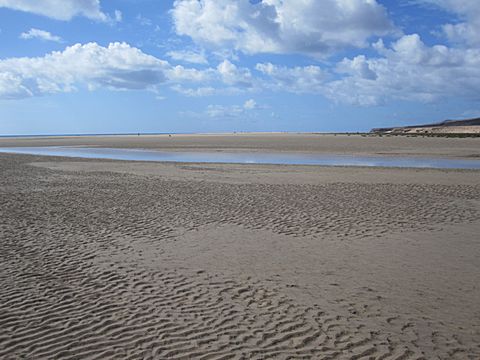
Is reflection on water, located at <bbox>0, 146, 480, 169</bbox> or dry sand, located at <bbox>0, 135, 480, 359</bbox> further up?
reflection on water, located at <bbox>0, 146, 480, 169</bbox>

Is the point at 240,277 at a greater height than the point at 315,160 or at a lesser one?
lesser

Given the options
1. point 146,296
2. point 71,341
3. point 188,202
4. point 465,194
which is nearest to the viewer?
point 71,341

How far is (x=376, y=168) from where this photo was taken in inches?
1091

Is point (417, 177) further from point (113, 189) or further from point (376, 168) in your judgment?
point (113, 189)

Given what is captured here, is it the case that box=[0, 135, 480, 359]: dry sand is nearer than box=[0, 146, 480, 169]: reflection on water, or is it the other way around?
box=[0, 135, 480, 359]: dry sand

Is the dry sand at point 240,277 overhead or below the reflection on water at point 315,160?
below

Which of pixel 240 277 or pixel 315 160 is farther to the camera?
pixel 315 160

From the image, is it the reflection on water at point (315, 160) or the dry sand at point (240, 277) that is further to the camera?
the reflection on water at point (315, 160)

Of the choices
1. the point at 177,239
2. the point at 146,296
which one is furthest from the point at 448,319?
the point at 177,239

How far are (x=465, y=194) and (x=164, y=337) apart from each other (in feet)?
52.0

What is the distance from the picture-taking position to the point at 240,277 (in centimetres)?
776

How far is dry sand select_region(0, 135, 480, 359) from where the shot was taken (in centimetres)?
532

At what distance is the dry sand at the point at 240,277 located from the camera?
17.5 ft

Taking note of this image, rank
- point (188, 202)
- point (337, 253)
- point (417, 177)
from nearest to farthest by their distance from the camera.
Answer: point (337, 253), point (188, 202), point (417, 177)
